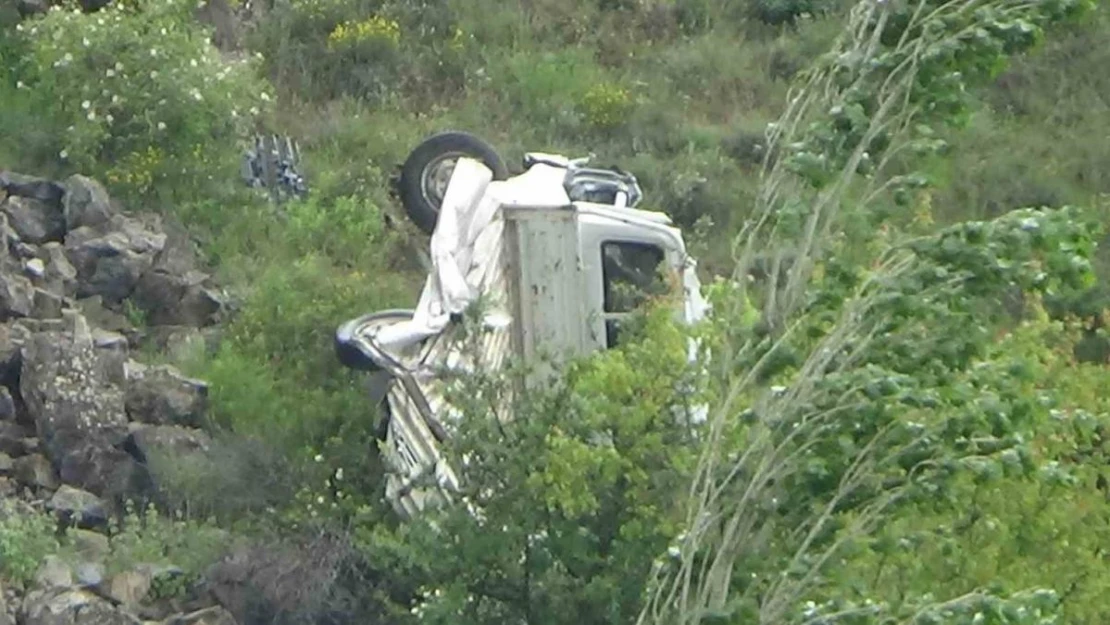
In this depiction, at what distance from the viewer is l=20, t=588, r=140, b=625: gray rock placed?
40.1 ft

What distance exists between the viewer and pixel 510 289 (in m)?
13.7

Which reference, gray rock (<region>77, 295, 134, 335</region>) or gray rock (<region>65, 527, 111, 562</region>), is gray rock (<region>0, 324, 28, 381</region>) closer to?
gray rock (<region>77, 295, 134, 335</region>)

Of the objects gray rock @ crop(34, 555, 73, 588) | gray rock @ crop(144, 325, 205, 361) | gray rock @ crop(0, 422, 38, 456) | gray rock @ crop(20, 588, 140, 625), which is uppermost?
gray rock @ crop(20, 588, 140, 625)

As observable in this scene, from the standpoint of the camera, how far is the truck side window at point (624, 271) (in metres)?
13.6

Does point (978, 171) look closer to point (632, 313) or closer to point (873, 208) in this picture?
point (632, 313)

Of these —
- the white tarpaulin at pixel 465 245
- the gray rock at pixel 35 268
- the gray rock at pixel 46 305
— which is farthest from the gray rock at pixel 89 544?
the gray rock at pixel 35 268

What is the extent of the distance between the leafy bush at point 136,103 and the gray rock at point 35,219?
114 centimetres

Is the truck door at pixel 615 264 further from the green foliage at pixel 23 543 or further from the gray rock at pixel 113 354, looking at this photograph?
the gray rock at pixel 113 354

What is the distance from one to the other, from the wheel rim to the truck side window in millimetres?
3309

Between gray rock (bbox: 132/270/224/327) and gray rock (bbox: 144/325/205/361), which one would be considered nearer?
gray rock (bbox: 144/325/205/361)

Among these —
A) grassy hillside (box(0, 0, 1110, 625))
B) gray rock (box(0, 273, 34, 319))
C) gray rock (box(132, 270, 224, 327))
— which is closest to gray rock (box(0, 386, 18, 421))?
gray rock (box(0, 273, 34, 319))

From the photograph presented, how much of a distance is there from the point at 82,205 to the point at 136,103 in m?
1.69

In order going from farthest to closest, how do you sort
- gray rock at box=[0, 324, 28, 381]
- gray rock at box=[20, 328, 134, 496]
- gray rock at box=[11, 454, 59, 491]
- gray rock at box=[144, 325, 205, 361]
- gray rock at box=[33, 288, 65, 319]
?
gray rock at box=[144, 325, 205, 361] → gray rock at box=[33, 288, 65, 319] → gray rock at box=[0, 324, 28, 381] → gray rock at box=[20, 328, 134, 496] → gray rock at box=[11, 454, 59, 491]

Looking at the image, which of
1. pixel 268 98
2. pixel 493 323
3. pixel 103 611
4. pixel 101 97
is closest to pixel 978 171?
pixel 268 98
